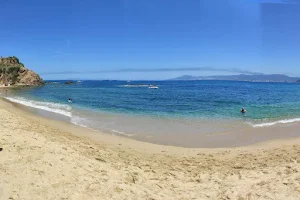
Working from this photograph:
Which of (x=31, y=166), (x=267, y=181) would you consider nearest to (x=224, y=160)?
(x=267, y=181)

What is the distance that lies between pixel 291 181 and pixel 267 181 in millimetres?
604

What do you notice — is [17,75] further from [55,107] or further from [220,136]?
[220,136]

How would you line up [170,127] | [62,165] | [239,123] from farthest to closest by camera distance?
[239,123] → [170,127] → [62,165]

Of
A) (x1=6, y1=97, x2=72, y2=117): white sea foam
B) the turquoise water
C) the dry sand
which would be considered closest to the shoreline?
the dry sand

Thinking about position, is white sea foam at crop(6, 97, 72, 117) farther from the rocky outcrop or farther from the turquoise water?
the rocky outcrop

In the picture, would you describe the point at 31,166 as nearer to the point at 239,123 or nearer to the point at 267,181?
the point at 267,181

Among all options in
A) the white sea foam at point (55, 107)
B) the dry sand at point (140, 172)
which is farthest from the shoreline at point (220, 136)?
the white sea foam at point (55, 107)

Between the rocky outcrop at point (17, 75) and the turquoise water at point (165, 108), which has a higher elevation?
the rocky outcrop at point (17, 75)

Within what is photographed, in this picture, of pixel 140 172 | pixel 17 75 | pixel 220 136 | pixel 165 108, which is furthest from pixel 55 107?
pixel 17 75

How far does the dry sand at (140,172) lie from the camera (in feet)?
22.6

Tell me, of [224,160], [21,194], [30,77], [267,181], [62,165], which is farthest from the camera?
[30,77]

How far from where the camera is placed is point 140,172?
866 centimetres

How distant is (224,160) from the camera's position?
1042 cm

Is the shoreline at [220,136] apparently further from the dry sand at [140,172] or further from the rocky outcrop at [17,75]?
the rocky outcrop at [17,75]
